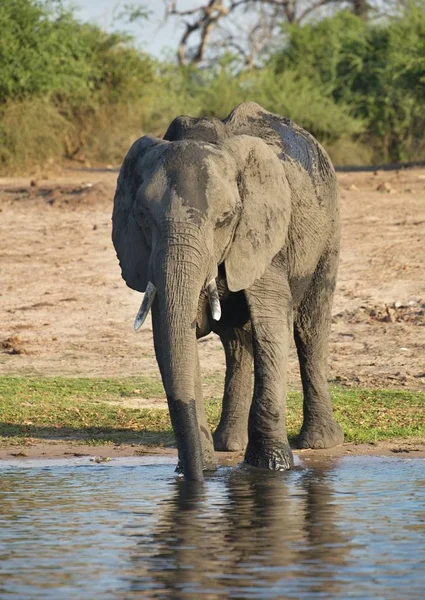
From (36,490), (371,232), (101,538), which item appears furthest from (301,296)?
(371,232)

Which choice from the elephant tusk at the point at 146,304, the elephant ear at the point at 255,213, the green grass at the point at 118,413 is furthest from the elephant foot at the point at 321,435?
the elephant tusk at the point at 146,304

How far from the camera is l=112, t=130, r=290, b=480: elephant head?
6879 millimetres

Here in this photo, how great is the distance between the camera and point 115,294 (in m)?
13.4

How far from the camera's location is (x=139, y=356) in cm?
1159

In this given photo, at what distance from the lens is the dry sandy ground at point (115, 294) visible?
11.2m

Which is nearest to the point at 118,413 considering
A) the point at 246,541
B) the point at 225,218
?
the point at 225,218

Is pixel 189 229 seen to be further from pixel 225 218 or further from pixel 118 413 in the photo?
pixel 118 413

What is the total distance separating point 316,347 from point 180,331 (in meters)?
2.27

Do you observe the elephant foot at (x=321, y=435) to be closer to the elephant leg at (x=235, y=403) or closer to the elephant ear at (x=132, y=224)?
the elephant leg at (x=235, y=403)

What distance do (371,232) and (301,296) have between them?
6.57m

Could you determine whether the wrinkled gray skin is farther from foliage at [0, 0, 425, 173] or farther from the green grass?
foliage at [0, 0, 425, 173]

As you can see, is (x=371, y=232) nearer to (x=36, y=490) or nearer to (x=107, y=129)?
(x=36, y=490)

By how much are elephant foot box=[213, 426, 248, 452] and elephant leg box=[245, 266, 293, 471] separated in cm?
77

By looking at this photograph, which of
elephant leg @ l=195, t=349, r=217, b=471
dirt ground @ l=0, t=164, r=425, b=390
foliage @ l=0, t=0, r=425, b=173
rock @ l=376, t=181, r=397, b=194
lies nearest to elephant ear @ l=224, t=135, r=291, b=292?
elephant leg @ l=195, t=349, r=217, b=471
